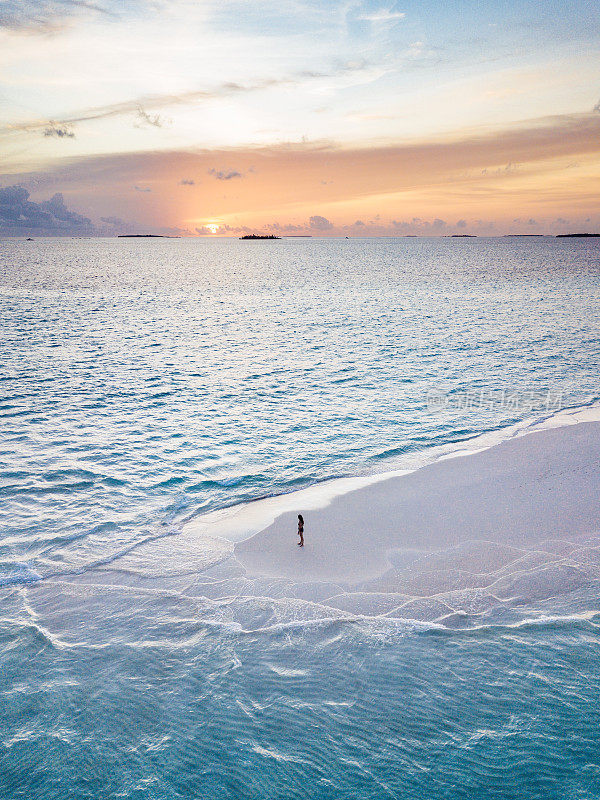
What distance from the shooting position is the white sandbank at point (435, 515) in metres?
20.9

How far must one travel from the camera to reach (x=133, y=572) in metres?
20.4

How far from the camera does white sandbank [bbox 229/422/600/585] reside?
20906mm

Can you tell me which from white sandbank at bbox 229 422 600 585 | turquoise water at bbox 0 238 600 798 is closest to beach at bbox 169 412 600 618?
white sandbank at bbox 229 422 600 585

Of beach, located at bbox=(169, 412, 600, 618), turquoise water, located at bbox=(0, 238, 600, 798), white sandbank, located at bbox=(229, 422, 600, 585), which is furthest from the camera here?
white sandbank, located at bbox=(229, 422, 600, 585)

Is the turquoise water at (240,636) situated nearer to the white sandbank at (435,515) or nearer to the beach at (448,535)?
the beach at (448,535)

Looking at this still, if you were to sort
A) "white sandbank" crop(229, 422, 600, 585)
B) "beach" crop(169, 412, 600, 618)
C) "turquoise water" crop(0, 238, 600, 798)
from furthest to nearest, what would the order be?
1. "white sandbank" crop(229, 422, 600, 585)
2. "beach" crop(169, 412, 600, 618)
3. "turquoise water" crop(0, 238, 600, 798)

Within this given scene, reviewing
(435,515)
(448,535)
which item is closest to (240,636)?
(448,535)

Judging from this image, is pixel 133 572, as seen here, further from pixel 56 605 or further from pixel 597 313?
pixel 597 313

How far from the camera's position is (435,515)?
953 inches

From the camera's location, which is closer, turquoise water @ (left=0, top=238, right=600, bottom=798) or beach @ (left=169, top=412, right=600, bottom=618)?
turquoise water @ (left=0, top=238, right=600, bottom=798)

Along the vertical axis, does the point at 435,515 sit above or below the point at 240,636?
above

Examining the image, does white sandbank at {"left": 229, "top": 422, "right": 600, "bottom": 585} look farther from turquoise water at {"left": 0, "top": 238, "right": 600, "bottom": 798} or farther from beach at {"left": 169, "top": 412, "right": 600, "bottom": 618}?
turquoise water at {"left": 0, "top": 238, "right": 600, "bottom": 798}

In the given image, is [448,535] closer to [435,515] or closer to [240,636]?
[435,515]

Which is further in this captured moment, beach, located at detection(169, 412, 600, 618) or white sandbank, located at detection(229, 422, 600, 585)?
white sandbank, located at detection(229, 422, 600, 585)
